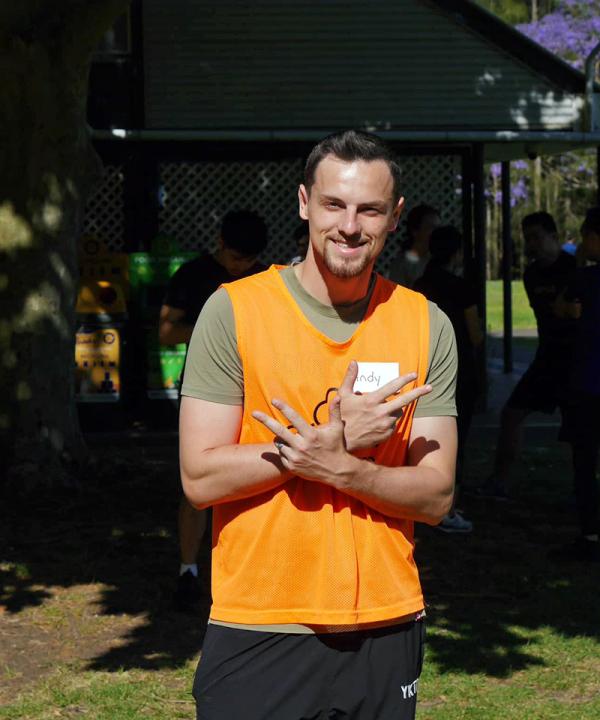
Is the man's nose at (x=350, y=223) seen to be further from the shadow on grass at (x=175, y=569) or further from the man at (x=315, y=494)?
the shadow on grass at (x=175, y=569)

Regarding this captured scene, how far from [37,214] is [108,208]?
16.5 feet

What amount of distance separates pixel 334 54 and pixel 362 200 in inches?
415

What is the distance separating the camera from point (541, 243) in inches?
339

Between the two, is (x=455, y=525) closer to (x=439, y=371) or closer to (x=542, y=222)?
(x=542, y=222)

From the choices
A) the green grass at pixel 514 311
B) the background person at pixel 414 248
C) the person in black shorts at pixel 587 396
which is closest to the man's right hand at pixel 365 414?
the person in black shorts at pixel 587 396

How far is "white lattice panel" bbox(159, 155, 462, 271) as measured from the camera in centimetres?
1349

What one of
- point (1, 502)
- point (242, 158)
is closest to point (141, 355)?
point (242, 158)

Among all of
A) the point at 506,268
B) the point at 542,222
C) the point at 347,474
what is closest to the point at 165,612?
the point at 542,222

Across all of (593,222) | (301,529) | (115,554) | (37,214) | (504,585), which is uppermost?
(37,214)

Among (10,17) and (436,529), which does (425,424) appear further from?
(10,17)

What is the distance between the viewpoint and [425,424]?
2.83m

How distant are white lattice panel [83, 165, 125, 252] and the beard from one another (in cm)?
1081

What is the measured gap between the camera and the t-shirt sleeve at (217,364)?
2732mm

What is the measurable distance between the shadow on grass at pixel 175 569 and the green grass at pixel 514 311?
14911mm
